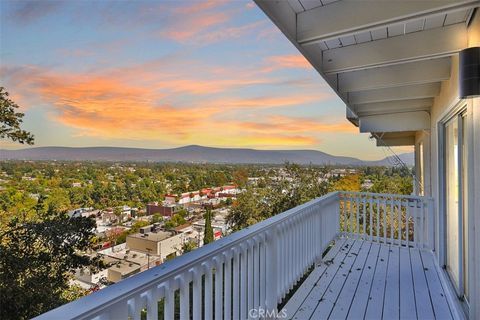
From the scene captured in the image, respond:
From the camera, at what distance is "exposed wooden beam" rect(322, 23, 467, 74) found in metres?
2.57

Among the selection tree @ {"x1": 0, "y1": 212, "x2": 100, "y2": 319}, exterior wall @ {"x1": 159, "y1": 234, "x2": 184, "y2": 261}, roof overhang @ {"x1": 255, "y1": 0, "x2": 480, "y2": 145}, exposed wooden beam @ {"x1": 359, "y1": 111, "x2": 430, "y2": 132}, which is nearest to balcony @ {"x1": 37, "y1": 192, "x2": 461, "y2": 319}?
exterior wall @ {"x1": 159, "y1": 234, "x2": 184, "y2": 261}

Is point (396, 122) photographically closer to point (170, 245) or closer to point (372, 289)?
point (372, 289)

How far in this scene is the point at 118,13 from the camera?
7.48 m

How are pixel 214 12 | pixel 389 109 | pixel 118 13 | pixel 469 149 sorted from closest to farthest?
pixel 469 149
pixel 389 109
pixel 214 12
pixel 118 13

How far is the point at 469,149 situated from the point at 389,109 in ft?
10.1

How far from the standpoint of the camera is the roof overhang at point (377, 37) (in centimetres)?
210

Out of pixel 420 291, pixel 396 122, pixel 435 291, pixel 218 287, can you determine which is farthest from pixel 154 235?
pixel 396 122

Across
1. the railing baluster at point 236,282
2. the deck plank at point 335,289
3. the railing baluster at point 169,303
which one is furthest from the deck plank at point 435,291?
the railing baluster at point 169,303

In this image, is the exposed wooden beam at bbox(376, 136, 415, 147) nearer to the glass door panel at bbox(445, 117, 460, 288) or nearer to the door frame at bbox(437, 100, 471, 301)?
the door frame at bbox(437, 100, 471, 301)

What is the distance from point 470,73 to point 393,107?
329 centimetres

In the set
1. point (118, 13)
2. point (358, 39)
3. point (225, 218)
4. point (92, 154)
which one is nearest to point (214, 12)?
point (118, 13)

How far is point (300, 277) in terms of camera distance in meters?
3.75

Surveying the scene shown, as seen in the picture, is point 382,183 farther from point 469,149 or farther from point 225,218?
point 469,149

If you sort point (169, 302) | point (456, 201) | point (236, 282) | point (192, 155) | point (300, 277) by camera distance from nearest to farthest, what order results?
point (169, 302) < point (236, 282) < point (456, 201) < point (300, 277) < point (192, 155)
